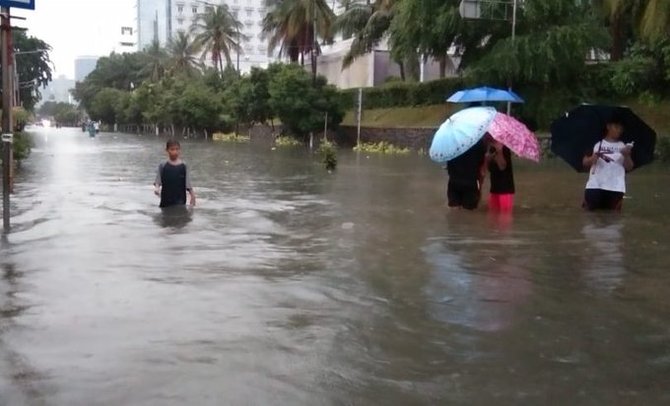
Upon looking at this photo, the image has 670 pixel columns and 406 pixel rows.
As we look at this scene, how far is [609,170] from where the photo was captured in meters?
11.4

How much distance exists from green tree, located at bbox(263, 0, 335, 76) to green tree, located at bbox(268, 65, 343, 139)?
15.2ft

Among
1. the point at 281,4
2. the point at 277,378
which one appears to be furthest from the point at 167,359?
the point at 281,4

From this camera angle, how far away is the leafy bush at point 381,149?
3498 cm

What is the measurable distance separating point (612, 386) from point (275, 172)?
1765 centimetres

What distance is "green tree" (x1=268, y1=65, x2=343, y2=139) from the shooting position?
43.6 meters

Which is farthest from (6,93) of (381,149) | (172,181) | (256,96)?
(256,96)

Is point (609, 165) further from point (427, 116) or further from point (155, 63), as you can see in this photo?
point (155, 63)

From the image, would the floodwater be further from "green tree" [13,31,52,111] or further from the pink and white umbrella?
"green tree" [13,31,52,111]

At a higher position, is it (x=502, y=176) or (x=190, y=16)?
(x=190, y=16)

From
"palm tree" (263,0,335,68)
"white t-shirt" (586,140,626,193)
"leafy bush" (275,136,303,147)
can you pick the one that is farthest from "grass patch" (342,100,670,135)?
"white t-shirt" (586,140,626,193)

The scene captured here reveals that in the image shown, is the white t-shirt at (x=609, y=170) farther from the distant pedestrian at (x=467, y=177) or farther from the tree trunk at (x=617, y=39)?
the tree trunk at (x=617, y=39)

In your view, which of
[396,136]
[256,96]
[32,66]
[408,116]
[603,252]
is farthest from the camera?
[32,66]

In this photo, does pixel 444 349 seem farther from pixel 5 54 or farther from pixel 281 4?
pixel 281 4

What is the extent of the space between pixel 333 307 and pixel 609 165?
642 centimetres
